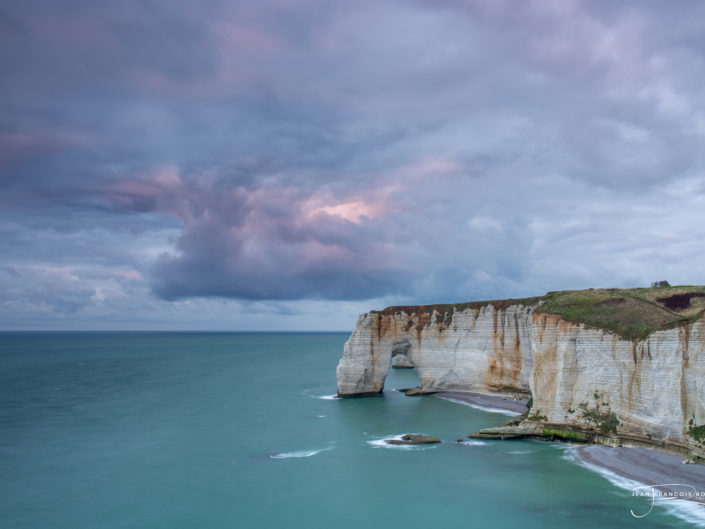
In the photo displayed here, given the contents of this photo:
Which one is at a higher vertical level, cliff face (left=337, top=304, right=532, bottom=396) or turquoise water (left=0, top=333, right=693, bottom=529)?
cliff face (left=337, top=304, right=532, bottom=396)

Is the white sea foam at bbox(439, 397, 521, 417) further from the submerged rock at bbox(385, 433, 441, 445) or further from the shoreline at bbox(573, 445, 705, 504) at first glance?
the shoreline at bbox(573, 445, 705, 504)

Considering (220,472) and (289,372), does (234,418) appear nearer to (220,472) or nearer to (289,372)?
(220,472)

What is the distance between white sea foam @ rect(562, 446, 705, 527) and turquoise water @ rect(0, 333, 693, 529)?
19.2 inches

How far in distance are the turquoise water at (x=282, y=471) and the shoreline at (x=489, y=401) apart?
6.02 ft

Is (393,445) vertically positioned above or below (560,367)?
below

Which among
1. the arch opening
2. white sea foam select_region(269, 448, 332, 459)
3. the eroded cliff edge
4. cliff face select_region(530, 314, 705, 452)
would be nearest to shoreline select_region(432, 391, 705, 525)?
the eroded cliff edge

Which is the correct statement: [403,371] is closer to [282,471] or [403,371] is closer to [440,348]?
[440,348]

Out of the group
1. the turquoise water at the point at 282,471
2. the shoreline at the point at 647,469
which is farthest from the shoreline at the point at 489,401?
the shoreline at the point at 647,469

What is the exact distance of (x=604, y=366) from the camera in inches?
1246

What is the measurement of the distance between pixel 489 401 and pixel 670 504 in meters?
25.7

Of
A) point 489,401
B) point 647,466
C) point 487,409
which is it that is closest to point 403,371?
point 489,401

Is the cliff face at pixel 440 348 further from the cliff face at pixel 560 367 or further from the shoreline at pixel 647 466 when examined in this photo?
the shoreline at pixel 647 466

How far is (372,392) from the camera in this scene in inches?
2148

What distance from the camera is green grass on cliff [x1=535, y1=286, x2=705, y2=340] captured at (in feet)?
101
